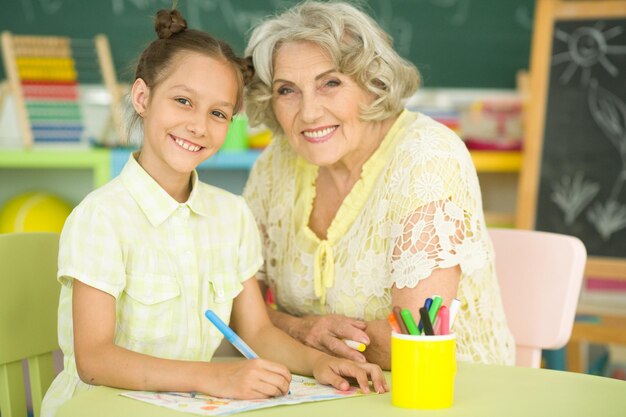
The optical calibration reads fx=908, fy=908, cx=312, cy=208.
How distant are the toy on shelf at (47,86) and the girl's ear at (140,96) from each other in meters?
2.05

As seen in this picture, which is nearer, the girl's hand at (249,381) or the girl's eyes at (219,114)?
the girl's hand at (249,381)

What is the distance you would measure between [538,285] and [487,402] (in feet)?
Answer: 2.31

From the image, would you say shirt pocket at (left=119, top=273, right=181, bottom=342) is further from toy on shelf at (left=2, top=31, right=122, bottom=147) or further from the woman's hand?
toy on shelf at (left=2, top=31, right=122, bottom=147)

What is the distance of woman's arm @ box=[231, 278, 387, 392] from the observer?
1.30m

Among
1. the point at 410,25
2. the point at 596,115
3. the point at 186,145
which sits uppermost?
the point at 410,25

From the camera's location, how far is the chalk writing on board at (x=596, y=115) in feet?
10.6

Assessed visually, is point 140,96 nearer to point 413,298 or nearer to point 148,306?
point 148,306

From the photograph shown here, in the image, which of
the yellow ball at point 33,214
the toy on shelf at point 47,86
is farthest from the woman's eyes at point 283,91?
the yellow ball at point 33,214

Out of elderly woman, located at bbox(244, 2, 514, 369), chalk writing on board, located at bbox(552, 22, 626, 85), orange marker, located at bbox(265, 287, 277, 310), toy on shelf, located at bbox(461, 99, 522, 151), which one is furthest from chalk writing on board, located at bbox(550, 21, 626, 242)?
orange marker, located at bbox(265, 287, 277, 310)

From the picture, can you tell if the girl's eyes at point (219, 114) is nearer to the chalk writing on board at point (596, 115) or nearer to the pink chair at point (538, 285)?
the pink chair at point (538, 285)

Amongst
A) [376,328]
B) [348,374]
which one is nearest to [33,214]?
[376,328]

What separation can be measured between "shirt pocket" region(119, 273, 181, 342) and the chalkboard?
8.34ft

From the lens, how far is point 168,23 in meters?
1.57

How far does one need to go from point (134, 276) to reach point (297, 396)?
1.13 feet
